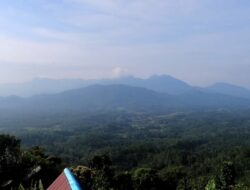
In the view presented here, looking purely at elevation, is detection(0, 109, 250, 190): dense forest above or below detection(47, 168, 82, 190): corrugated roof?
below

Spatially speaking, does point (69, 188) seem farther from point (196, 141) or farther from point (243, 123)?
point (243, 123)

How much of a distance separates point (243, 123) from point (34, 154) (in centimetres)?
16938

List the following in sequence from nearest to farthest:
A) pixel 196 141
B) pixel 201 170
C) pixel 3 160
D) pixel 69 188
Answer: pixel 69 188 < pixel 3 160 < pixel 201 170 < pixel 196 141

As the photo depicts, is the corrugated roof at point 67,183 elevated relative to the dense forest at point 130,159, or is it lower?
elevated

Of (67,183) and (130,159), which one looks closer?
(67,183)

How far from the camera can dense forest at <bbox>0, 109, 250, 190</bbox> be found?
108ft

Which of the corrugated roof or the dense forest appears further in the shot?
the dense forest

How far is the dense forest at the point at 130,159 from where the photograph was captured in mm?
33000

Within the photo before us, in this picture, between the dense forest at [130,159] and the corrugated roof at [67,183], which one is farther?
the dense forest at [130,159]

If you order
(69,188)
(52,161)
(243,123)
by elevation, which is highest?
(69,188)

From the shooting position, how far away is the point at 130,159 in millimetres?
90938

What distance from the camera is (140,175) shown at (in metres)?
42.7

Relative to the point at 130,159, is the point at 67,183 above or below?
above

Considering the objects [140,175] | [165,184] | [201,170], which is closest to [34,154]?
[140,175]
